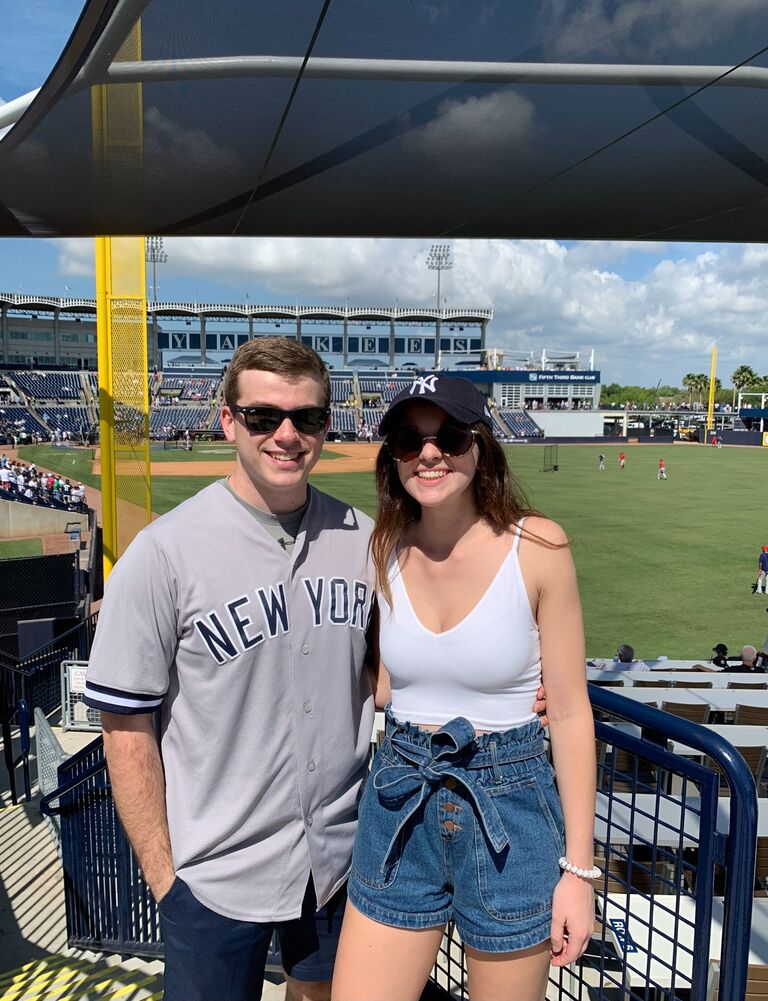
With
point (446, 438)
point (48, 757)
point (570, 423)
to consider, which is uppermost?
point (570, 423)

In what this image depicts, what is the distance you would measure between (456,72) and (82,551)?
16795mm

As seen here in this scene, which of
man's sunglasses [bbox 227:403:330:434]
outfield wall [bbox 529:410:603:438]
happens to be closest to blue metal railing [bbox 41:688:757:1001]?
man's sunglasses [bbox 227:403:330:434]

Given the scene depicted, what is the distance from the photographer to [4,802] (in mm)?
6371

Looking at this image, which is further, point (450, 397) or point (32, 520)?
point (32, 520)

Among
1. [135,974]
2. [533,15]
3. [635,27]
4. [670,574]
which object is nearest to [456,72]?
[533,15]

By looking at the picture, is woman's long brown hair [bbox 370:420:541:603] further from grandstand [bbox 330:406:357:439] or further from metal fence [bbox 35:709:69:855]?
grandstand [bbox 330:406:357:439]

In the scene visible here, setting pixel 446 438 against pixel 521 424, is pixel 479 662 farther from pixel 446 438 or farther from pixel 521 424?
pixel 521 424

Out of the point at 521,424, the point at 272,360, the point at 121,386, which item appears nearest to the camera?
the point at 272,360

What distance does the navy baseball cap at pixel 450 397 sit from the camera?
1.79 m

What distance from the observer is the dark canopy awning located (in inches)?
77.8

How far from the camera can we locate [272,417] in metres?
1.93

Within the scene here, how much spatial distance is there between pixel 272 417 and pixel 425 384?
0.40 m

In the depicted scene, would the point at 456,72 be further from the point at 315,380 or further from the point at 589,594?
the point at 589,594

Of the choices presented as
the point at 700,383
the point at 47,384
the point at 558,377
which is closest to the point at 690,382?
the point at 700,383
